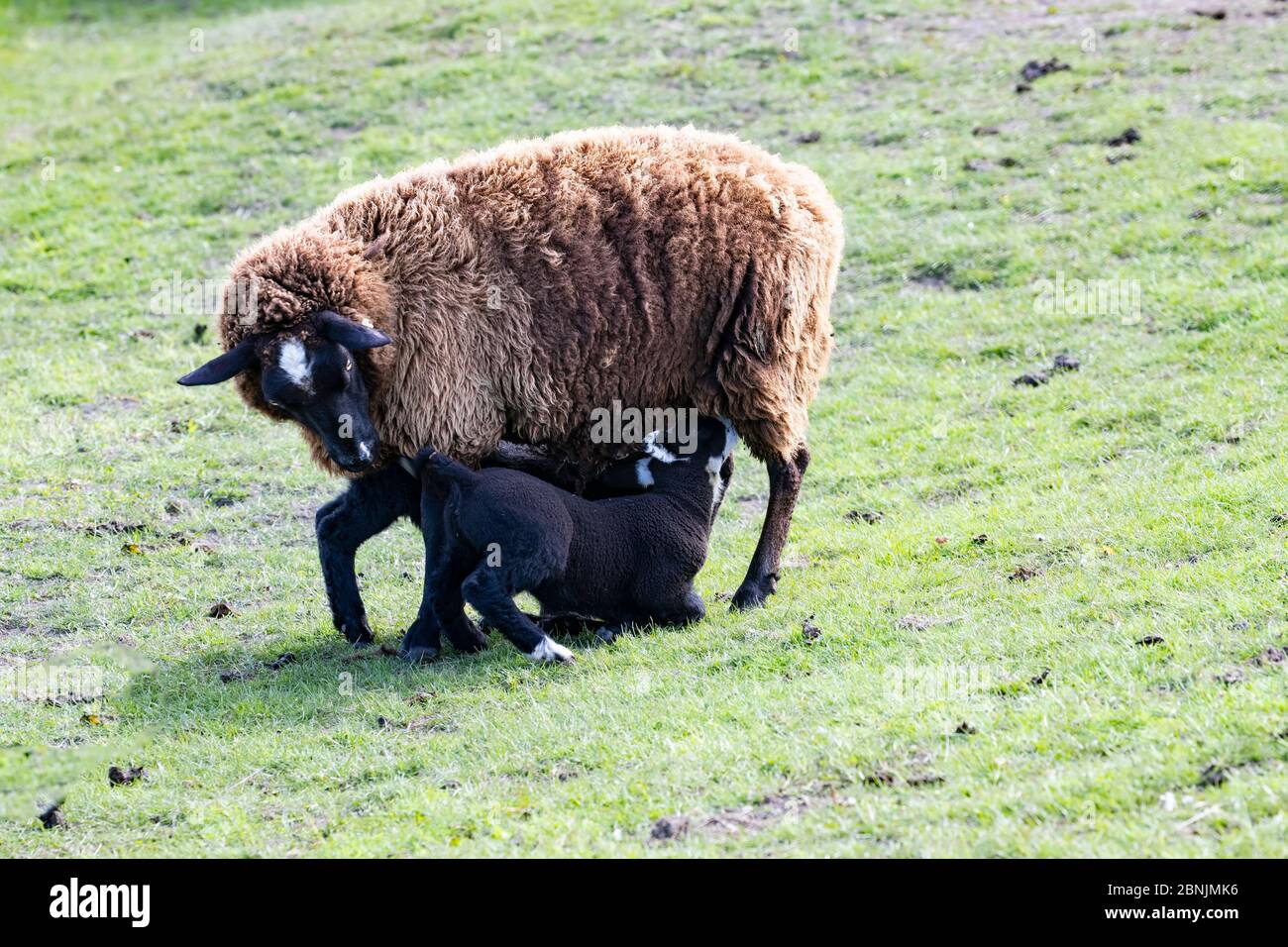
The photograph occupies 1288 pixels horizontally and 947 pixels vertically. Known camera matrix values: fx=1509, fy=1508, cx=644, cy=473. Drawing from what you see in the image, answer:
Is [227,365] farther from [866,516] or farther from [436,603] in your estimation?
[866,516]

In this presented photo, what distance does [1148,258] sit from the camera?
14703mm

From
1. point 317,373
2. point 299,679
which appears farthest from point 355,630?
point 317,373

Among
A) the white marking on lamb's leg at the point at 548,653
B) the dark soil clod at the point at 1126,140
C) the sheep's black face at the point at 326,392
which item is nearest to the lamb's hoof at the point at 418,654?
the white marking on lamb's leg at the point at 548,653

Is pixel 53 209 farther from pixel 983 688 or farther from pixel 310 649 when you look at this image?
pixel 983 688

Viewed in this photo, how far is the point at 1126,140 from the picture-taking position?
17125 mm

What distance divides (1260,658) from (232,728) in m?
5.09

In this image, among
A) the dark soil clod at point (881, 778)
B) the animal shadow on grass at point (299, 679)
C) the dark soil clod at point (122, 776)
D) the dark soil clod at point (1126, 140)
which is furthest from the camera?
the dark soil clod at point (1126, 140)

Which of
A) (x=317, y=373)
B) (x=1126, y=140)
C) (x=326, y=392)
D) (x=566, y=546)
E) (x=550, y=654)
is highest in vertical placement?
(x=317, y=373)

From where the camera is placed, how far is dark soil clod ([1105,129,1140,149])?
1709 centimetres

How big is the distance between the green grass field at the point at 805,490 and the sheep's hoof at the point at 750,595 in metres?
0.24

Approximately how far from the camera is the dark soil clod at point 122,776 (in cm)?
723

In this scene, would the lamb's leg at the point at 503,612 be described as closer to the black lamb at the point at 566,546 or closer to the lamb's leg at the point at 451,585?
the black lamb at the point at 566,546

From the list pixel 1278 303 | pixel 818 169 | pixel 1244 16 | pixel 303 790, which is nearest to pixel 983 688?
pixel 303 790
